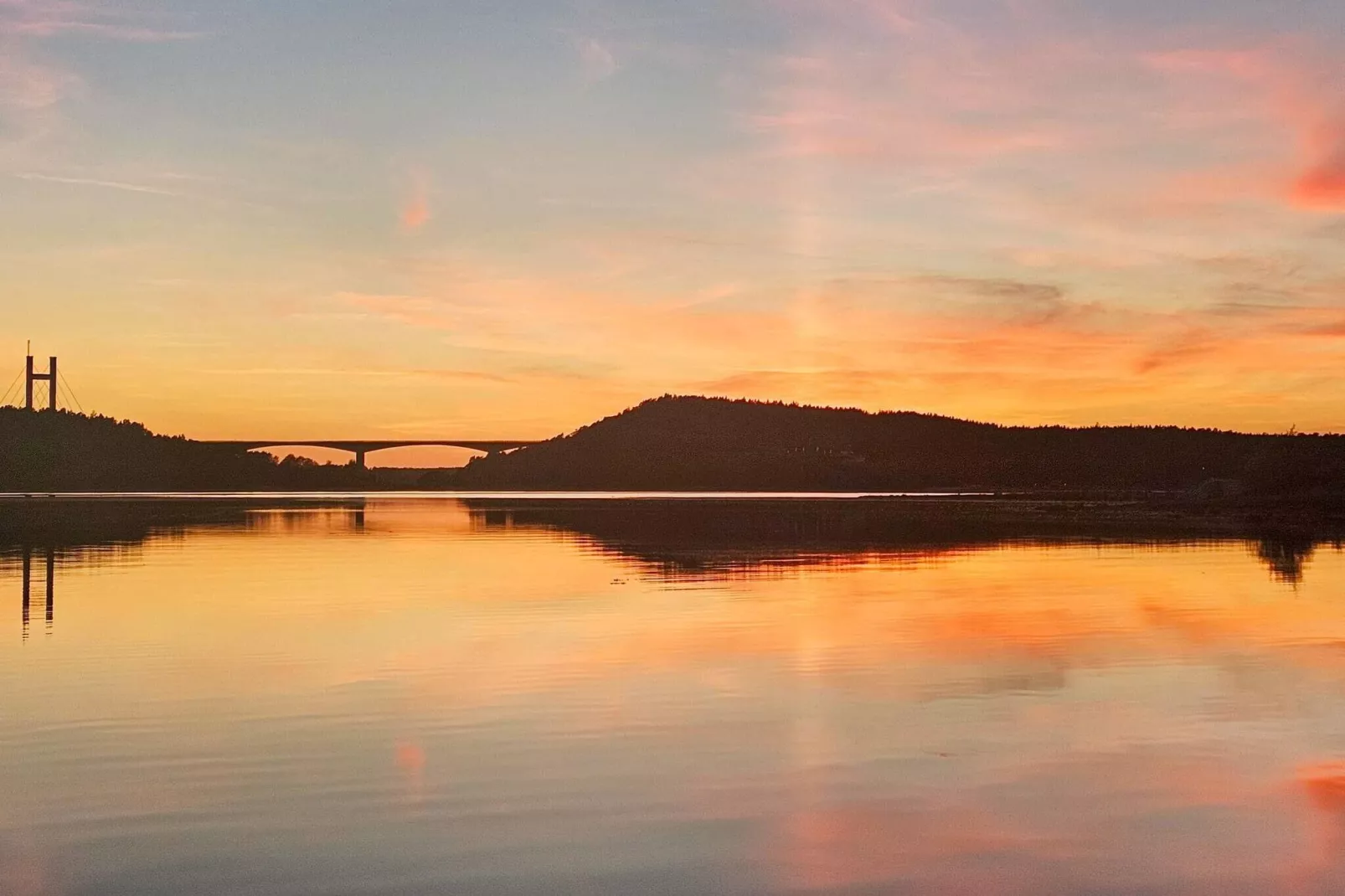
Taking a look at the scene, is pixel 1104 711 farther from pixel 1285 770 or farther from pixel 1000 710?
pixel 1285 770

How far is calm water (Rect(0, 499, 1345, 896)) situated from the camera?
9.91 m

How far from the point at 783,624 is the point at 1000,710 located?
27.7 ft

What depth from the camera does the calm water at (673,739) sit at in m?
9.91

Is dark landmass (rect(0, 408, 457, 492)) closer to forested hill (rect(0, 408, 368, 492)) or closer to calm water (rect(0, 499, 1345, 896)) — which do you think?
forested hill (rect(0, 408, 368, 492))

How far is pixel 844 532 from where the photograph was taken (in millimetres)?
59094

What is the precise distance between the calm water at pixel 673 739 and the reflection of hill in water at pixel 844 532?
9343mm

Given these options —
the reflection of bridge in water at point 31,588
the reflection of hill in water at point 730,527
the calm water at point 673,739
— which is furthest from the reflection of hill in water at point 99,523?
the calm water at point 673,739

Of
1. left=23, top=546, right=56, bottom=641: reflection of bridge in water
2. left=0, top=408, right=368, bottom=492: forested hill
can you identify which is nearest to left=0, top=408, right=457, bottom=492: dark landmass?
left=0, top=408, right=368, bottom=492: forested hill

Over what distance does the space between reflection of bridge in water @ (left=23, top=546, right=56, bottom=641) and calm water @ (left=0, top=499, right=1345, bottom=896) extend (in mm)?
242

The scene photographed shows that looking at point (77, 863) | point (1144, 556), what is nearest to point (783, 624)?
point (77, 863)

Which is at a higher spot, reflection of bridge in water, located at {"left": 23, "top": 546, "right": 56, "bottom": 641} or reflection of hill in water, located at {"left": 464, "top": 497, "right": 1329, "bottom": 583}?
reflection of hill in water, located at {"left": 464, "top": 497, "right": 1329, "bottom": 583}

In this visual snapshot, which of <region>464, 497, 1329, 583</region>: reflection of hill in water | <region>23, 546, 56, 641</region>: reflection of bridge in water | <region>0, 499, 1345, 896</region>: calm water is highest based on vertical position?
<region>464, 497, 1329, 583</region>: reflection of hill in water

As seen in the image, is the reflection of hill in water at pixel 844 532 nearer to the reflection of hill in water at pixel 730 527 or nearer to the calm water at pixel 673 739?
the reflection of hill in water at pixel 730 527

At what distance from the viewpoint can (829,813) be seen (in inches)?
442
